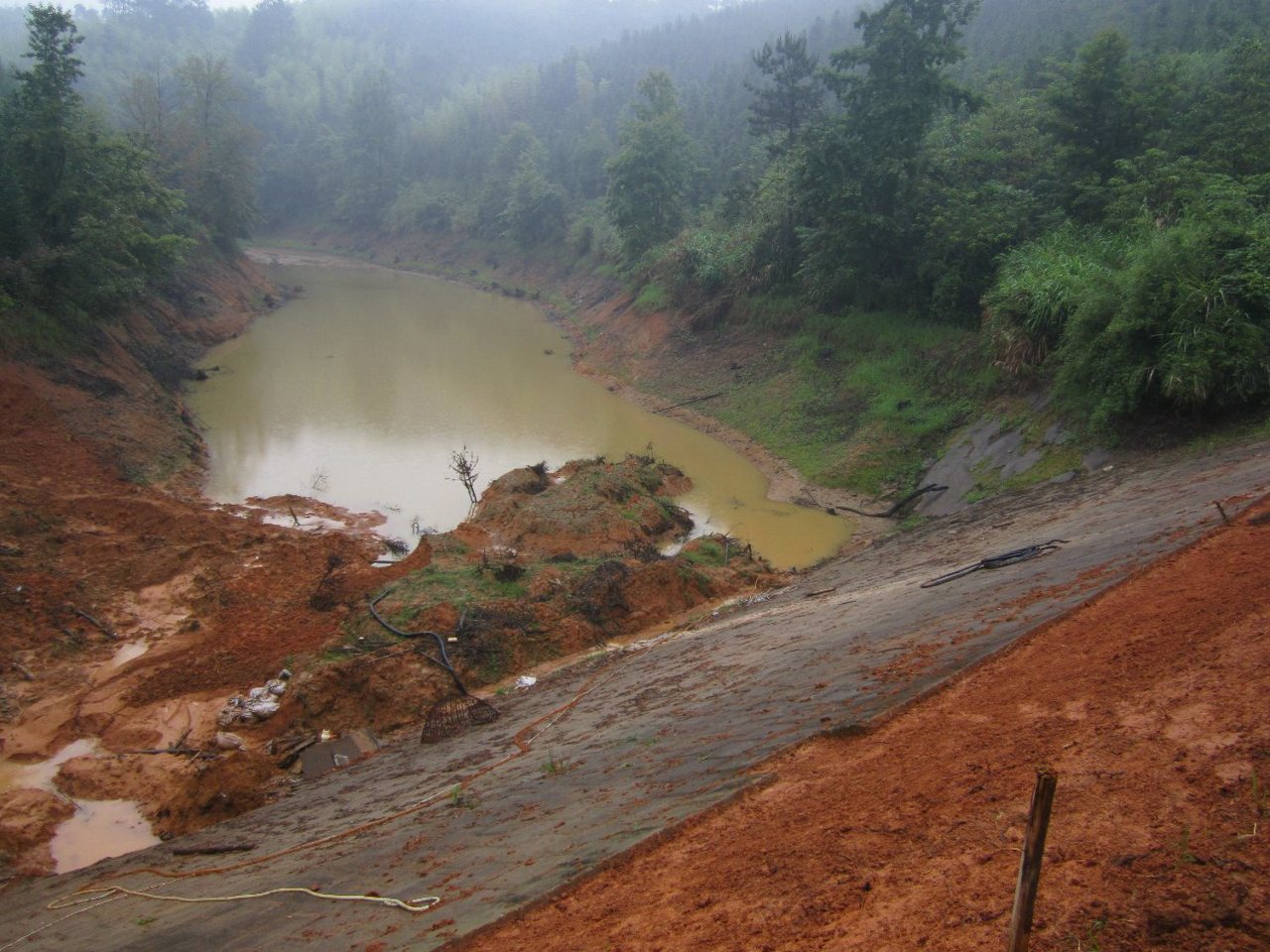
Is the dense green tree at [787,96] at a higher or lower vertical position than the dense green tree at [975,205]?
higher

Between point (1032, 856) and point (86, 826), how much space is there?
10594 millimetres

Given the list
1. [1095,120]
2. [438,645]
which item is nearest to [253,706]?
[438,645]

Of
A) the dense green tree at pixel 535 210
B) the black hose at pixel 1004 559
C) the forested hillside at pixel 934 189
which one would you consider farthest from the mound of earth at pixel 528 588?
the dense green tree at pixel 535 210

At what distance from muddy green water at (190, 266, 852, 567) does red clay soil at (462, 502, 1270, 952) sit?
447 inches

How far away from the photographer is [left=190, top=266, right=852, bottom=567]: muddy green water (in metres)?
20.0

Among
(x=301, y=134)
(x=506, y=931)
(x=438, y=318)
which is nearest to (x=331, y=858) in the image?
(x=506, y=931)

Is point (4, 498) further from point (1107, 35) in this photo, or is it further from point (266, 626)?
point (1107, 35)

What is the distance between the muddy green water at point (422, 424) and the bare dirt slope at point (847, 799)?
8901 millimetres

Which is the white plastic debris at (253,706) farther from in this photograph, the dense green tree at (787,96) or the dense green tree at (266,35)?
the dense green tree at (266,35)

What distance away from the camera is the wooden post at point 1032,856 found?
8.07 feet

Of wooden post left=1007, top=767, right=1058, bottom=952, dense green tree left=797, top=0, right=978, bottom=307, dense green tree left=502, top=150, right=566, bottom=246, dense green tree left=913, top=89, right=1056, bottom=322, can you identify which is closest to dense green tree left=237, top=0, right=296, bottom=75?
dense green tree left=502, top=150, right=566, bottom=246

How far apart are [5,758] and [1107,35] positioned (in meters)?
27.4

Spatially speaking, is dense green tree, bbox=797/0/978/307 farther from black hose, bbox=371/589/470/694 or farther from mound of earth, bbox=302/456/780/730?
black hose, bbox=371/589/470/694

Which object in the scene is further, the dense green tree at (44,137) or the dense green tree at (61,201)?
the dense green tree at (44,137)
